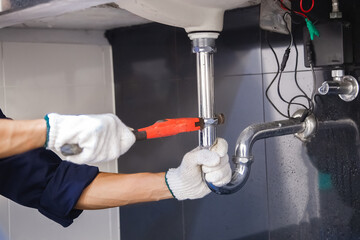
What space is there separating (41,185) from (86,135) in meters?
0.43

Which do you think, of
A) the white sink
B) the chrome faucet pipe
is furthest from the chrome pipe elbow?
the white sink

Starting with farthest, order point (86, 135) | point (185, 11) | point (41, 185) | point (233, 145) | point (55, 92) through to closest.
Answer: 1. point (55, 92)
2. point (233, 145)
3. point (41, 185)
4. point (185, 11)
5. point (86, 135)

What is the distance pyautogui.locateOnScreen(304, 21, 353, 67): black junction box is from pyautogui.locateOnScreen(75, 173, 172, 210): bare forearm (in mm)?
476

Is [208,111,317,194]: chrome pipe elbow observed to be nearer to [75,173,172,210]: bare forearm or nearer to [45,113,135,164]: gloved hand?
[75,173,172,210]: bare forearm

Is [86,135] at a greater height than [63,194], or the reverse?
[86,135]

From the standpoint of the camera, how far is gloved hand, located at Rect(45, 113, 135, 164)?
79cm

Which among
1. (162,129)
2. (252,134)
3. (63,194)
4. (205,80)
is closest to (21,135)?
(162,129)

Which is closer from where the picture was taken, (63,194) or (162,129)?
(162,129)

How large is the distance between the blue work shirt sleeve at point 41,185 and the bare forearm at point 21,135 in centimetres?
32

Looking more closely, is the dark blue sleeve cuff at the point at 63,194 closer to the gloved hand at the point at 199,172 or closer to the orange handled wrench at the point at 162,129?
the gloved hand at the point at 199,172

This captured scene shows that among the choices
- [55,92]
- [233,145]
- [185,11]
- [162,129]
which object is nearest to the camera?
[162,129]

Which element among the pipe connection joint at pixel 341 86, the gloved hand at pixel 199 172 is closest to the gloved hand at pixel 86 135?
the gloved hand at pixel 199 172

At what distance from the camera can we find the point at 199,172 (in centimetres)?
111

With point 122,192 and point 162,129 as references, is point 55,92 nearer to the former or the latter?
point 122,192
